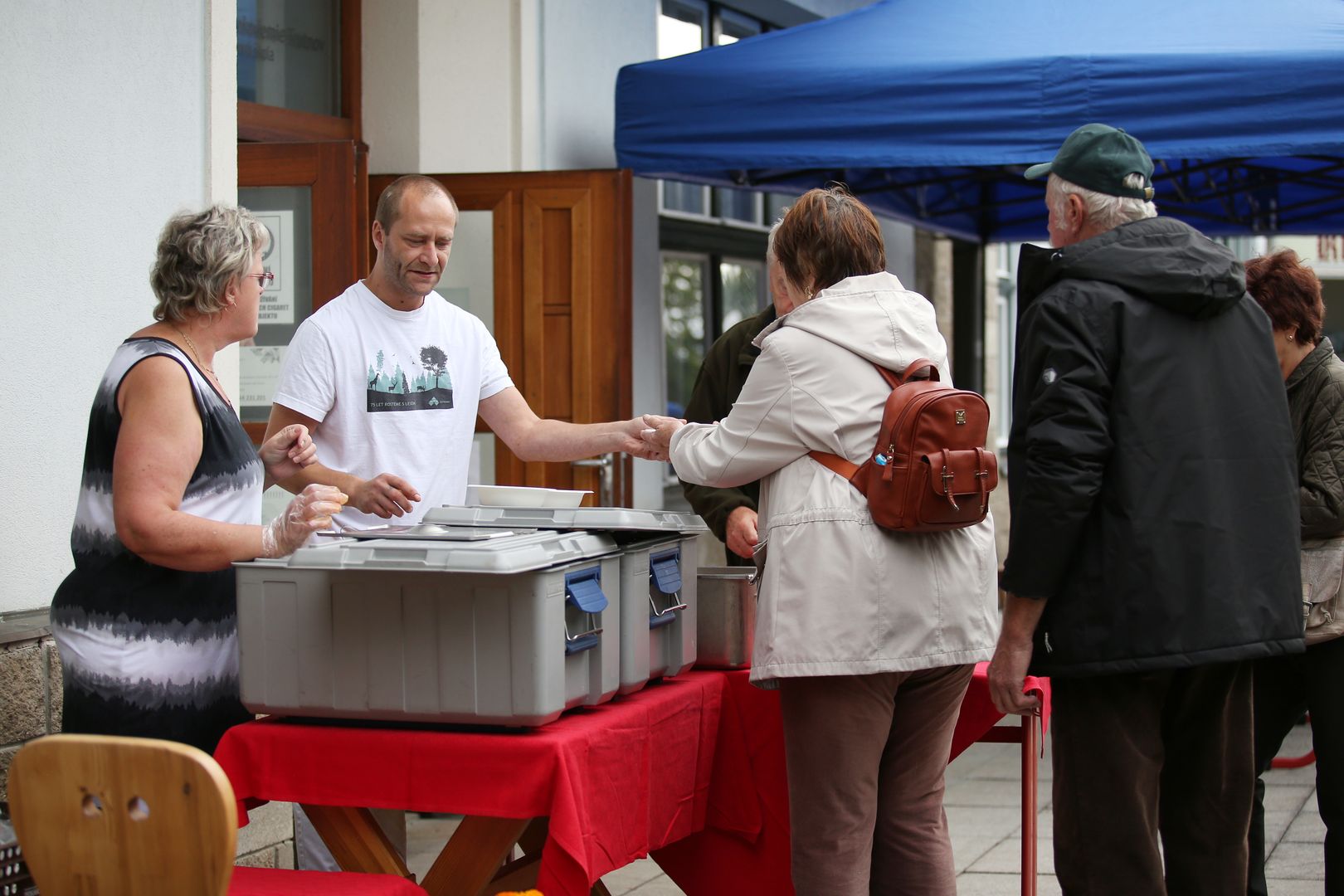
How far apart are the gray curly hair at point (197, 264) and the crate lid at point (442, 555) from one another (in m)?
0.52

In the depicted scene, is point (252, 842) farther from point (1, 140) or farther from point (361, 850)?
point (1, 140)

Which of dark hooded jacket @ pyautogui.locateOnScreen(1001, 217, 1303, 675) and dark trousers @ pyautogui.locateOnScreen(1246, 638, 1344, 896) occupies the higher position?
dark hooded jacket @ pyautogui.locateOnScreen(1001, 217, 1303, 675)

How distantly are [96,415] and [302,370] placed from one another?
748 millimetres

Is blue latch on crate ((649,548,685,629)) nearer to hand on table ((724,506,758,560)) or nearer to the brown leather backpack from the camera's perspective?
hand on table ((724,506,758,560))

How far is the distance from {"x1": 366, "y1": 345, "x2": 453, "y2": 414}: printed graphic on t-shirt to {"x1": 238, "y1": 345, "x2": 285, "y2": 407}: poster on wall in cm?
167

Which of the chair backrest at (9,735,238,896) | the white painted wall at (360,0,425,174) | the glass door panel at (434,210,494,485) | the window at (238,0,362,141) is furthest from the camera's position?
the glass door panel at (434,210,494,485)

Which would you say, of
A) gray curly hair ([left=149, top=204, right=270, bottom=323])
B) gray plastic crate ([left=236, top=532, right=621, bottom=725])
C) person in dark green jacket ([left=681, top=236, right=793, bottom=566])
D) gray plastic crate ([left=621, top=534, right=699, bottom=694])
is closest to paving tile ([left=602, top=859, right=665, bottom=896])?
person in dark green jacket ([left=681, top=236, right=793, bottom=566])

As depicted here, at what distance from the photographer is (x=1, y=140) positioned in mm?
3729

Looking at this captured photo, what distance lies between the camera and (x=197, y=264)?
278cm

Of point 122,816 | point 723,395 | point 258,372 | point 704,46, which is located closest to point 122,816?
point 122,816

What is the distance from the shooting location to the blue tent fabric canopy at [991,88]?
17.8 feet

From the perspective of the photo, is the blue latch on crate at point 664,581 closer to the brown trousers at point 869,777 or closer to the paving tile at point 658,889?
the brown trousers at point 869,777

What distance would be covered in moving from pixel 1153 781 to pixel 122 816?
1787mm

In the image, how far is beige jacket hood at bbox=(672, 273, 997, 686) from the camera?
2664 millimetres
